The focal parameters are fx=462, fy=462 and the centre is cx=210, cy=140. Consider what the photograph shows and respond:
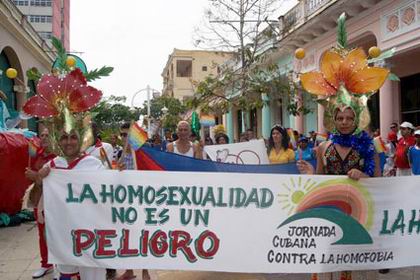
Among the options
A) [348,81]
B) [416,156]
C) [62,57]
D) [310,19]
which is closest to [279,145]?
[416,156]

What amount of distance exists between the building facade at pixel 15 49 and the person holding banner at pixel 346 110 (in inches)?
458

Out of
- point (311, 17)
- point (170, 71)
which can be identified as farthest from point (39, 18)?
point (311, 17)

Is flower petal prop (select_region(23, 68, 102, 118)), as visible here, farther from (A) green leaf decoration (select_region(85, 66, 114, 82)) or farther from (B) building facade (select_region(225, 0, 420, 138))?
(B) building facade (select_region(225, 0, 420, 138))

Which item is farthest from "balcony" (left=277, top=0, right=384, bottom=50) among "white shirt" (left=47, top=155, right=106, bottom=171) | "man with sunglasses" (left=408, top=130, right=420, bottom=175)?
"white shirt" (left=47, top=155, right=106, bottom=171)

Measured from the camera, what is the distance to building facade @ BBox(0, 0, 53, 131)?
1460 centimetres

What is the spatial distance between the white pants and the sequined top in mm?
1963

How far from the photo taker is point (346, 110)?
3555 mm

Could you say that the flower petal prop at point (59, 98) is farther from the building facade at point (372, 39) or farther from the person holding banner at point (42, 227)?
the building facade at point (372, 39)

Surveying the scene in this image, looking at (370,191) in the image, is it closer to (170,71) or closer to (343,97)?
(343,97)

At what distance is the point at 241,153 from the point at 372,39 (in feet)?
25.9

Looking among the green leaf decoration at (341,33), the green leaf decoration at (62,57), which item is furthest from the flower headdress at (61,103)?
the green leaf decoration at (341,33)

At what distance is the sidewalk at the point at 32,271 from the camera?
5.02 metres

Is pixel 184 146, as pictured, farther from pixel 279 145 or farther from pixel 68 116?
pixel 68 116

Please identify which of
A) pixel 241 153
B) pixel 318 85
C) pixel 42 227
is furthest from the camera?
pixel 241 153
